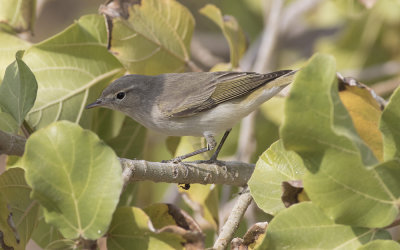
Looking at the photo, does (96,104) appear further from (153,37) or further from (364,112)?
(364,112)

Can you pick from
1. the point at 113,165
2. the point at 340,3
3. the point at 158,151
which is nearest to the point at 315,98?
the point at 113,165

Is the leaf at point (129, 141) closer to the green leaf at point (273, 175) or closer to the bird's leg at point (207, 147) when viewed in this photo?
the bird's leg at point (207, 147)

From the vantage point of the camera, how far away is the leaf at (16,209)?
1.99 metres

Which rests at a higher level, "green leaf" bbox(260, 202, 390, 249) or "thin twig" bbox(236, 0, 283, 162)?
"green leaf" bbox(260, 202, 390, 249)

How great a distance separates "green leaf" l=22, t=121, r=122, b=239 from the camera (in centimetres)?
162

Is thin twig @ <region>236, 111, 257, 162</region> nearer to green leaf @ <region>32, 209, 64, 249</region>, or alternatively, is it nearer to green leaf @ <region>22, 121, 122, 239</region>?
green leaf @ <region>32, 209, 64, 249</region>

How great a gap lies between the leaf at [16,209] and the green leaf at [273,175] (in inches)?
34.6

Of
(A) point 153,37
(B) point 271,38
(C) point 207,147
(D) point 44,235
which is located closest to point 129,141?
(C) point 207,147

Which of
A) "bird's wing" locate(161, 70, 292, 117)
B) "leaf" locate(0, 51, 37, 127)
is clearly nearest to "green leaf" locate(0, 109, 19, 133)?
"leaf" locate(0, 51, 37, 127)

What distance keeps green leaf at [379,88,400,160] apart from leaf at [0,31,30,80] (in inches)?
79.4

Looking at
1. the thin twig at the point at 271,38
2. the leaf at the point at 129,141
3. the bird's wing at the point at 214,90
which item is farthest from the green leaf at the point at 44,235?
the thin twig at the point at 271,38

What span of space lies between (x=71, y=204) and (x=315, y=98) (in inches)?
30.8

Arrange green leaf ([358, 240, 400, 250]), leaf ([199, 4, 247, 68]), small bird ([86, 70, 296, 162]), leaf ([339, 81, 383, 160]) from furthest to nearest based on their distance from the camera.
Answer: small bird ([86, 70, 296, 162]) → leaf ([199, 4, 247, 68]) → leaf ([339, 81, 383, 160]) → green leaf ([358, 240, 400, 250])

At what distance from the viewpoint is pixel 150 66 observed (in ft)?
10.3
